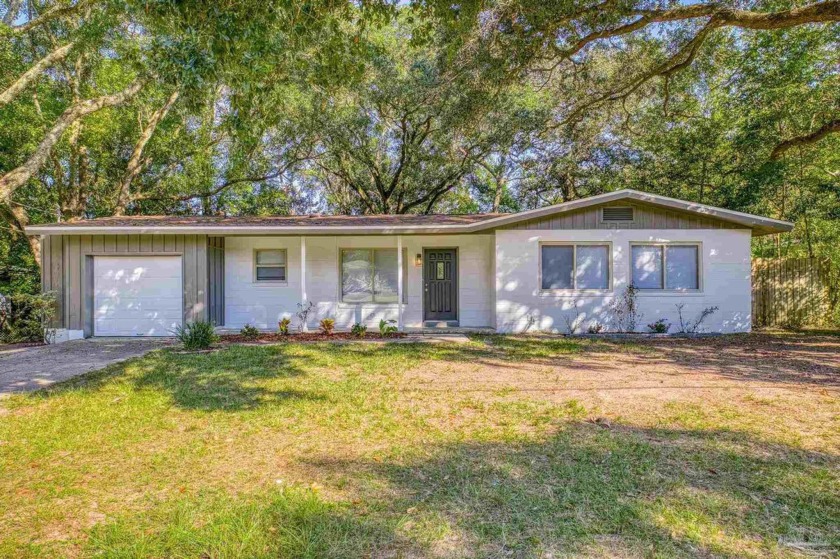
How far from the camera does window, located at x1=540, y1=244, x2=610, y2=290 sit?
35.6 ft

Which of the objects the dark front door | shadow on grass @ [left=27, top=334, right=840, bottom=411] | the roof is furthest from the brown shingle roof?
shadow on grass @ [left=27, top=334, right=840, bottom=411]

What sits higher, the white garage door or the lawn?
the white garage door

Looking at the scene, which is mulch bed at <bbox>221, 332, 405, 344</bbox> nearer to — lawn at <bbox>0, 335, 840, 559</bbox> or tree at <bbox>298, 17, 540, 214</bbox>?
lawn at <bbox>0, 335, 840, 559</bbox>

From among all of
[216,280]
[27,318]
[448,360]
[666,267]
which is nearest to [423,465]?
[448,360]

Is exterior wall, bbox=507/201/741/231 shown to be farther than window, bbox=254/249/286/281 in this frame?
No

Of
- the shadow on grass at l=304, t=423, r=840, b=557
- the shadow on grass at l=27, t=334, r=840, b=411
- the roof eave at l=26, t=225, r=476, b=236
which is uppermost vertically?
the roof eave at l=26, t=225, r=476, b=236

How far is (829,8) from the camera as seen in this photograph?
6.69 m

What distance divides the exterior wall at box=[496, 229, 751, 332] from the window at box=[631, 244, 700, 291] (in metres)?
0.19

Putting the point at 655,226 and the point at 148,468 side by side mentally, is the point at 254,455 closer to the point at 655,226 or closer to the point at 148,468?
the point at 148,468

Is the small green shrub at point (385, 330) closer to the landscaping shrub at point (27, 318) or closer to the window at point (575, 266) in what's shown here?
the window at point (575, 266)

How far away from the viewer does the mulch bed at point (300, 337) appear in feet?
31.9

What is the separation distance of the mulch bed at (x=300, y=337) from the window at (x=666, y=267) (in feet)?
18.4

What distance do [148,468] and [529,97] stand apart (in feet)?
50.7

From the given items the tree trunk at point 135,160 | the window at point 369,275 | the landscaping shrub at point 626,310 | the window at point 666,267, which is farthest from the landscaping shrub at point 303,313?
the tree trunk at point 135,160
